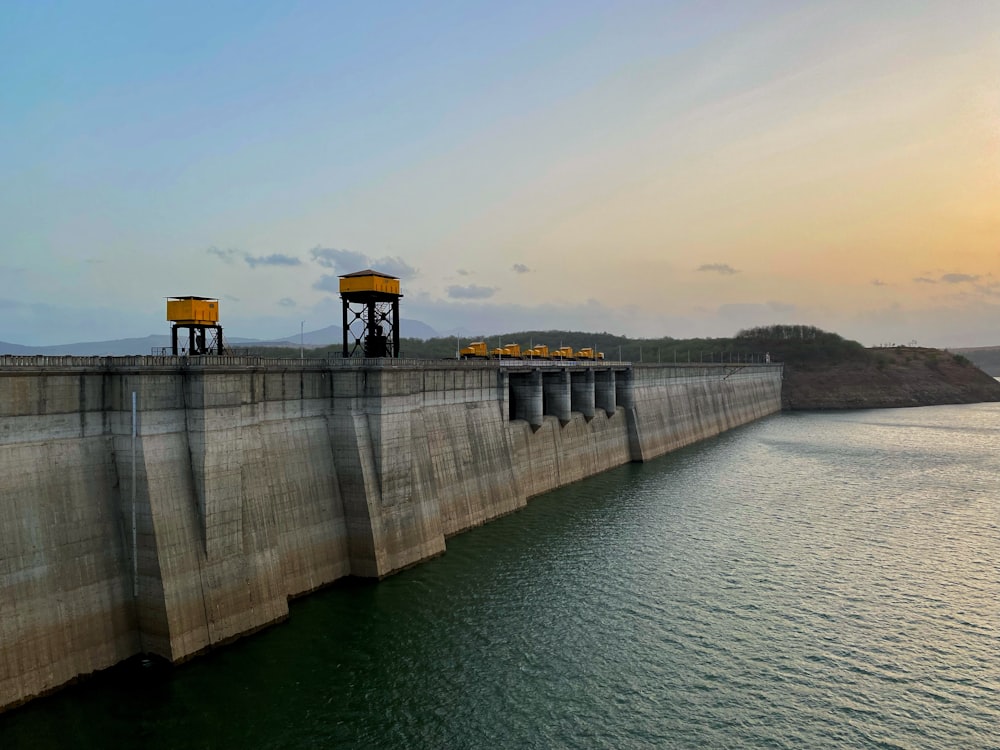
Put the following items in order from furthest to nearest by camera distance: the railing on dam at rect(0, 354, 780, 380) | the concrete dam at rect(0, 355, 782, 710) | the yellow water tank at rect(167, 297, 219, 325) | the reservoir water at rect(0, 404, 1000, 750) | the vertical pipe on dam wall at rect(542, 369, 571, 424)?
1. the vertical pipe on dam wall at rect(542, 369, 571, 424)
2. the yellow water tank at rect(167, 297, 219, 325)
3. the railing on dam at rect(0, 354, 780, 380)
4. the concrete dam at rect(0, 355, 782, 710)
5. the reservoir water at rect(0, 404, 1000, 750)

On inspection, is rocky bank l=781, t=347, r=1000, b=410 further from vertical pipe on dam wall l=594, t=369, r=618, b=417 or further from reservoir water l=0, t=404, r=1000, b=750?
reservoir water l=0, t=404, r=1000, b=750

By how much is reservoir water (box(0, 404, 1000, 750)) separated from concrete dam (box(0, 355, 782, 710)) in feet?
4.95

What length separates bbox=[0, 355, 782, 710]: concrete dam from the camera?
888 inches

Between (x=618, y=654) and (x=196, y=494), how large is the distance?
736 inches

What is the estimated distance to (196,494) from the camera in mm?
26203

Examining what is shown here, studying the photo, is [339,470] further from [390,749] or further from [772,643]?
[772,643]

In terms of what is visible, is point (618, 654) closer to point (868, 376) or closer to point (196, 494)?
point (196, 494)

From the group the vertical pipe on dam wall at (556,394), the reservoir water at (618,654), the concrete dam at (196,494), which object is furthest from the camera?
the vertical pipe on dam wall at (556,394)

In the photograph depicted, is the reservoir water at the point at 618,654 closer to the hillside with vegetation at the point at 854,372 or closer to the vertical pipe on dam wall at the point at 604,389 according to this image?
the vertical pipe on dam wall at the point at 604,389

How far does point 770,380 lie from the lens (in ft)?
481

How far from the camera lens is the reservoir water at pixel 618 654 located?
2108cm

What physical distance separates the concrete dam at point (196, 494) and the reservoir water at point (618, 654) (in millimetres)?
1510

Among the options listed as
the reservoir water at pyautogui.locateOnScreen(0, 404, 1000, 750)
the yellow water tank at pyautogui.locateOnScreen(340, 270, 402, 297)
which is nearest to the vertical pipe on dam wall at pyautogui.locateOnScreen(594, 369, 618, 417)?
the reservoir water at pyautogui.locateOnScreen(0, 404, 1000, 750)

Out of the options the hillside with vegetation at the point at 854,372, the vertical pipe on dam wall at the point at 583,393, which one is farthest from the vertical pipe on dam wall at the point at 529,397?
the hillside with vegetation at the point at 854,372
